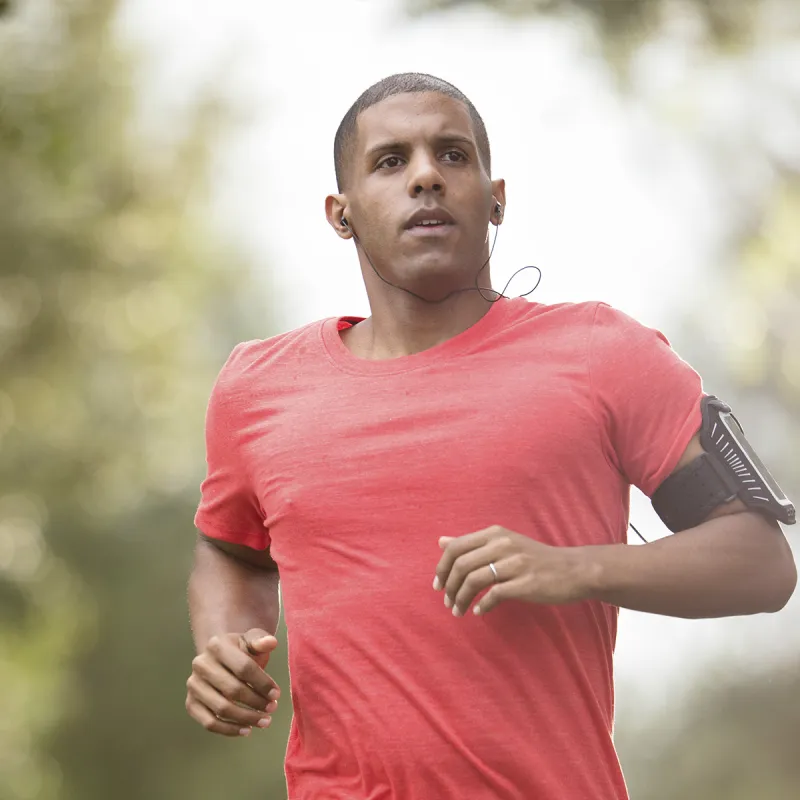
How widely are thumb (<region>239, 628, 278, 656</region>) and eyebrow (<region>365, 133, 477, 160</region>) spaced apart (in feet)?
2.12

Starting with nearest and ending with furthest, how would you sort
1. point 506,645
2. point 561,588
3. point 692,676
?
point 561,588
point 506,645
point 692,676

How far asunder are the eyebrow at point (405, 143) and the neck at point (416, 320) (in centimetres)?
17

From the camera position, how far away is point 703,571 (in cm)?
141

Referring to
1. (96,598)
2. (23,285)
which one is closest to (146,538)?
(96,598)

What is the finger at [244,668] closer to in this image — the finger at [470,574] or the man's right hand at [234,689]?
the man's right hand at [234,689]

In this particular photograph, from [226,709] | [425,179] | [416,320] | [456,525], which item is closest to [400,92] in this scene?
[425,179]

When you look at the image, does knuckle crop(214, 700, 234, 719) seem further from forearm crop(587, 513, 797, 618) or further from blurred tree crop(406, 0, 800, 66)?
blurred tree crop(406, 0, 800, 66)

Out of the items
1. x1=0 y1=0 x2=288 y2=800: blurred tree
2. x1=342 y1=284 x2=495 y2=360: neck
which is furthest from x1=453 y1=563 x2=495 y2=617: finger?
x1=0 y1=0 x2=288 y2=800: blurred tree

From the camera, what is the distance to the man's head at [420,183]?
165 centimetres

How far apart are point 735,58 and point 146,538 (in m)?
4.02

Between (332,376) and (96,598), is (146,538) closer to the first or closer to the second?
(96,598)

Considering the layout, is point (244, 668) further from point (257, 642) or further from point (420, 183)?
point (420, 183)

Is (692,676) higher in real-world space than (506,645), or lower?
higher

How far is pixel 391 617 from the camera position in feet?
4.85
